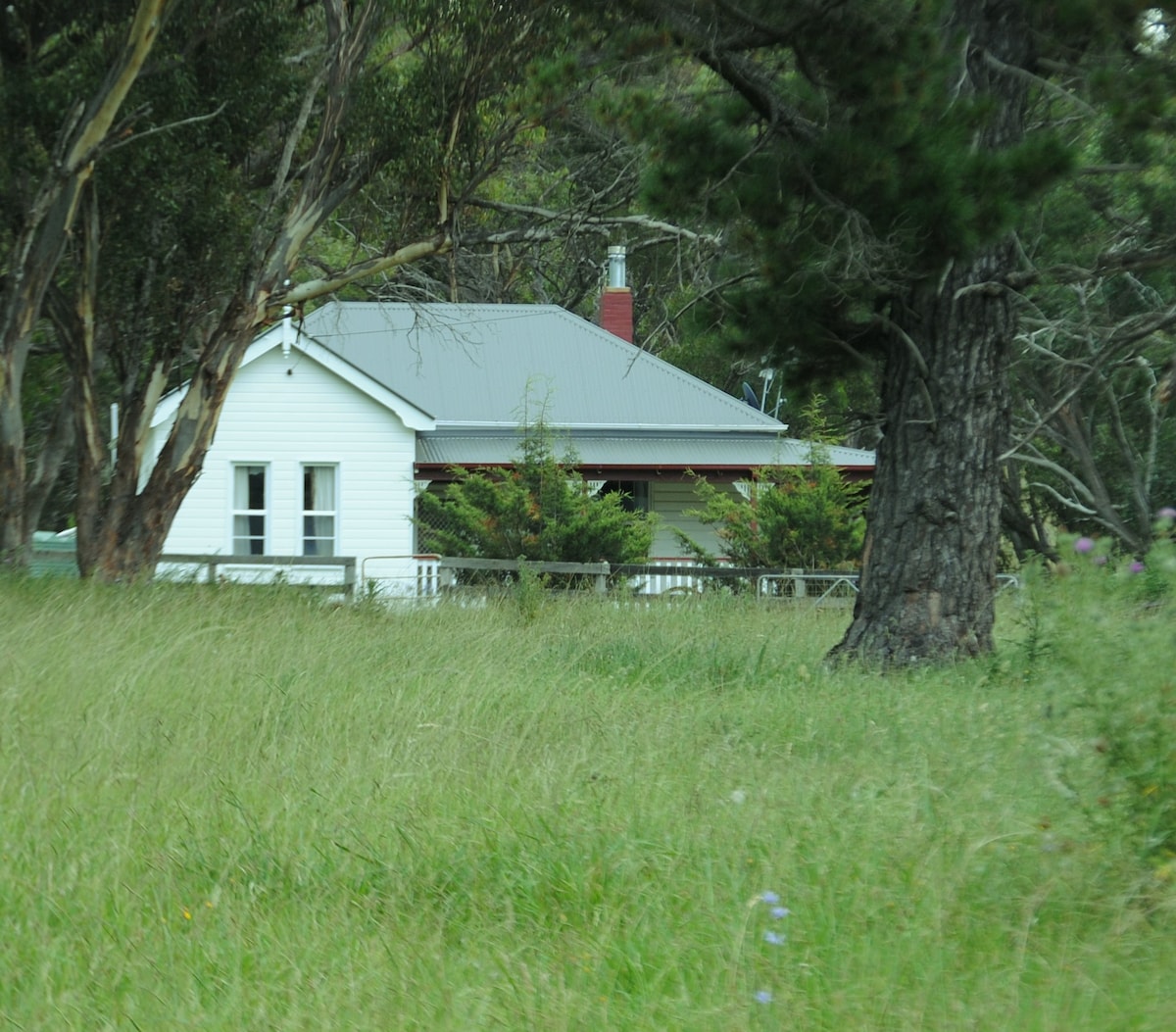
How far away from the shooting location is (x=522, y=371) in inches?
1100

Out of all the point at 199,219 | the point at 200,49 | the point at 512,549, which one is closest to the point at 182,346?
the point at 199,219

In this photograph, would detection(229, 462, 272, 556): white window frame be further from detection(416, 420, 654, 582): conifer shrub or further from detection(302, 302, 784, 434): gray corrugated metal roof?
detection(416, 420, 654, 582): conifer shrub

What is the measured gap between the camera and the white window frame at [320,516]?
82.4 feet

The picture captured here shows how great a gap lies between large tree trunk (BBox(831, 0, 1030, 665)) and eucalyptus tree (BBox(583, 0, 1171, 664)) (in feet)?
0.05

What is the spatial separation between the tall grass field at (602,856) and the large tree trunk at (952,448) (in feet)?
6.50

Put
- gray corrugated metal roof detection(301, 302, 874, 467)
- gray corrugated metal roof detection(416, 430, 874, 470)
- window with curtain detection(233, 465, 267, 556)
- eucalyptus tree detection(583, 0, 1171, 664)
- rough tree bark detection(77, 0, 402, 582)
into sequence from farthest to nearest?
gray corrugated metal roof detection(301, 302, 874, 467) → gray corrugated metal roof detection(416, 430, 874, 470) → window with curtain detection(233, 465, 267, 556) → rough tree bark detection(77, 0, 402, 582) → eucalyptus tree detection(583, 0, 1171, 664)

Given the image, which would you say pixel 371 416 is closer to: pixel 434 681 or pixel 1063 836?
pixel 434 681

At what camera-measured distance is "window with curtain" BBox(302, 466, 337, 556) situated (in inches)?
997

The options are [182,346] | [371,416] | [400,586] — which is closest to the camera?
[182,346]

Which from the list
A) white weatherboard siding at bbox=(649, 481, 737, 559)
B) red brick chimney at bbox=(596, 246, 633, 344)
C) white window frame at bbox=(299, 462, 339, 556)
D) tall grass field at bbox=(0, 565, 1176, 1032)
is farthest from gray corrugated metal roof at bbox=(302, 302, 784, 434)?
tall grass field at bbox=(0, 565, 1176, 1032)

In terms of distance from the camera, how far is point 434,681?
29.1 ft

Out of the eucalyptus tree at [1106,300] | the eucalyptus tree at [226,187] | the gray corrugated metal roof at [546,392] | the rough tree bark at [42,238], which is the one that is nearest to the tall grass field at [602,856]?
the eucalyptus tree at [1106,300]

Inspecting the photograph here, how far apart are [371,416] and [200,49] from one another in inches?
394

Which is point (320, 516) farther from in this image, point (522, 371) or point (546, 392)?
point (522, 371)
